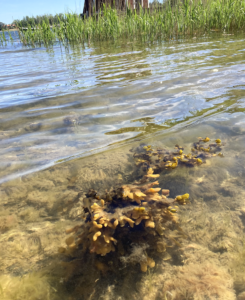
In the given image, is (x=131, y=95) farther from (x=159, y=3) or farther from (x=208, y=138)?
(x=159, y=3)

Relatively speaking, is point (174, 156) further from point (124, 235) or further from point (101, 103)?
point (101, 103)

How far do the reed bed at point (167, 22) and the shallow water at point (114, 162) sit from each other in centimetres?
480

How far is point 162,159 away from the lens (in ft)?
6.51

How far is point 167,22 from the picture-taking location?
8.40m

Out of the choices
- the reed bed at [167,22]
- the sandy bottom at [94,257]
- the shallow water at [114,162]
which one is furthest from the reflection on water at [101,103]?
the reed bed at [167,22]

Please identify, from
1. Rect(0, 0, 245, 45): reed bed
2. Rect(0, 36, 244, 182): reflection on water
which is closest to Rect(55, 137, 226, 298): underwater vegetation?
Rect(0, 36, 244, 182): reflection on water

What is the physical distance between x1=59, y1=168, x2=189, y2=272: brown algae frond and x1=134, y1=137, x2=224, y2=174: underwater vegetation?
47cm

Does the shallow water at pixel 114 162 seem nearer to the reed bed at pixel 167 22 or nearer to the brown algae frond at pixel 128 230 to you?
the brown algae frond at pixel 128 230

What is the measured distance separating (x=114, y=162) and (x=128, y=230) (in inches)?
31.6

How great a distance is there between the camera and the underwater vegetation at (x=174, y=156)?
74.6 inches

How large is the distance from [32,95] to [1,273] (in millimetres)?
3169

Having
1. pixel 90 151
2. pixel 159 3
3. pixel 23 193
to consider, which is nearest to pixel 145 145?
pixel 90 151

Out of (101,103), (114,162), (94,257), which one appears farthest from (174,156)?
(101,103)

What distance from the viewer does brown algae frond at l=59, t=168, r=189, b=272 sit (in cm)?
116
